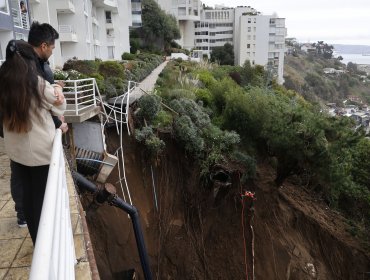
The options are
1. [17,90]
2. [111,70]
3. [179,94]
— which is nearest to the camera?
[17,90]

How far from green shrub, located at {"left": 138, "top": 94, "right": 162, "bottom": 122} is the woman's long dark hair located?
7.03 meters

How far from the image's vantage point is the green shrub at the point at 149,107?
31.1 feet

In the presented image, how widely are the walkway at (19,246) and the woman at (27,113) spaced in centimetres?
41

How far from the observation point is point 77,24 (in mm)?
23062

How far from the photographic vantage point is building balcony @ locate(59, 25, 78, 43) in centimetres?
2197

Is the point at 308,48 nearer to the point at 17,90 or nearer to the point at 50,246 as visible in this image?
the point at 17,90

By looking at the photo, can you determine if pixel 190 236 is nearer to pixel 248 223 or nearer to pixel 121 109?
pixel 248 223

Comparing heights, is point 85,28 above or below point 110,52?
above

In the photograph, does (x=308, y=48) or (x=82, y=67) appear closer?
(x=82, y=67)

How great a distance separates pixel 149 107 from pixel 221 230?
13.0 feet

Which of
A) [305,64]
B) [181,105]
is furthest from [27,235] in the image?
[305,64]

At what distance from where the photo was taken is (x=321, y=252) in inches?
391

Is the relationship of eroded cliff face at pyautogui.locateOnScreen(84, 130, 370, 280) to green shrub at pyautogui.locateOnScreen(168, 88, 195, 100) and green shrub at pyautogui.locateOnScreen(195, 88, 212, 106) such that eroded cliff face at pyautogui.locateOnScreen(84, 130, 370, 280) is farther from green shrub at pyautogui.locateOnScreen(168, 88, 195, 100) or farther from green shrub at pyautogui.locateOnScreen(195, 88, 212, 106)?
green shrub at pyautogui.locateOnScreen(195, 88, 212, 106)

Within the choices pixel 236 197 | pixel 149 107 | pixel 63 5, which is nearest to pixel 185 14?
pixel 63 5
